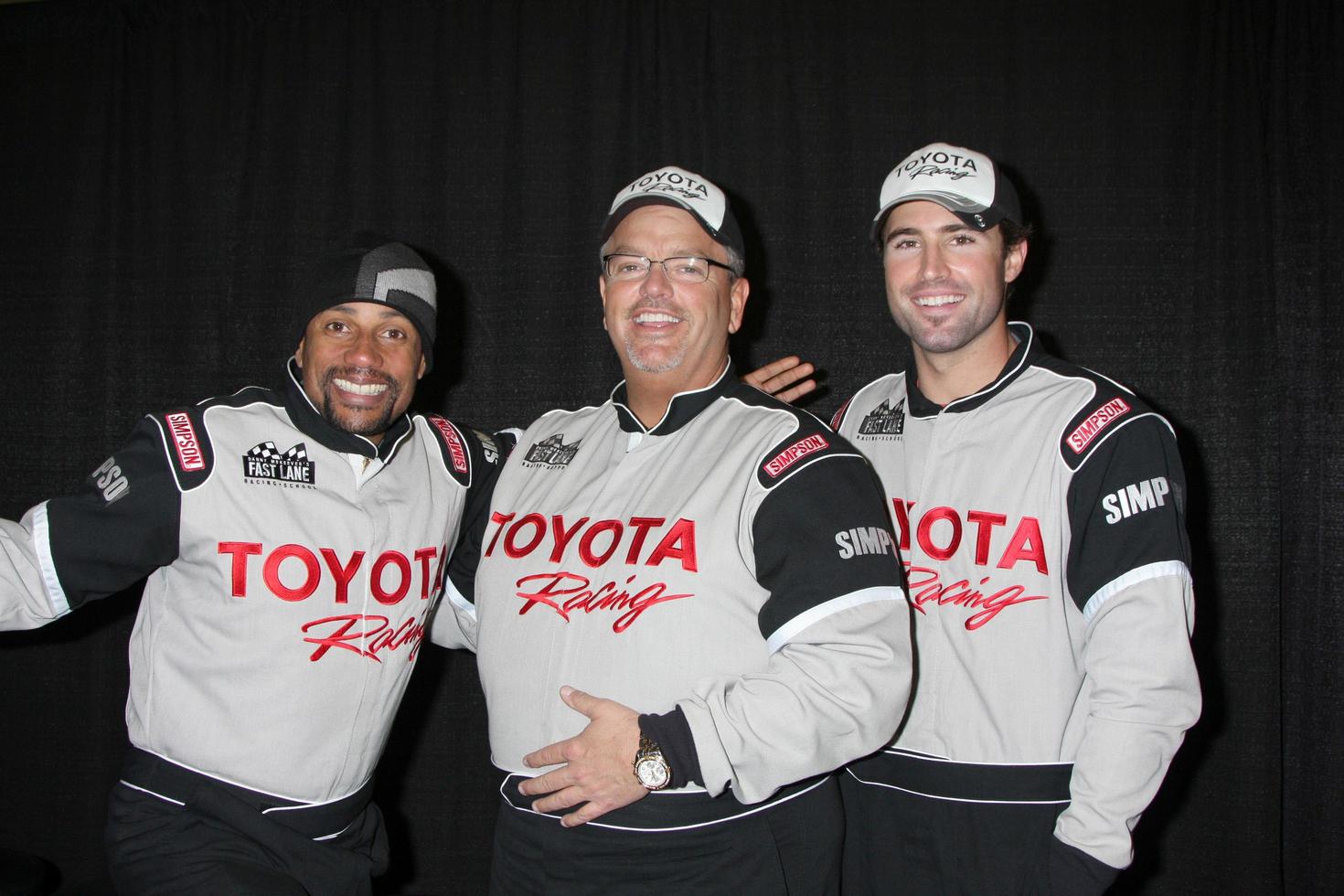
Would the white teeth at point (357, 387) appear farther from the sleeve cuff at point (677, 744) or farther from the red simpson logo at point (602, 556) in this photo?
the sleeve cuff at point (677, 744)

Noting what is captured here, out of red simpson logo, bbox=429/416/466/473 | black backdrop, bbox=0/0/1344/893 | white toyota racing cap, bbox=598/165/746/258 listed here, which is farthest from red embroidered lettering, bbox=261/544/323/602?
black backdrop, bbox=0/0/1344/893

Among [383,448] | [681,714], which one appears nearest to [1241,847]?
[681,714]

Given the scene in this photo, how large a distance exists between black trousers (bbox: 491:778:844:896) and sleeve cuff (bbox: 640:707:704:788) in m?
0.14

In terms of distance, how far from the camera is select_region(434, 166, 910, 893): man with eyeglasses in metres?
Answer: 1.28

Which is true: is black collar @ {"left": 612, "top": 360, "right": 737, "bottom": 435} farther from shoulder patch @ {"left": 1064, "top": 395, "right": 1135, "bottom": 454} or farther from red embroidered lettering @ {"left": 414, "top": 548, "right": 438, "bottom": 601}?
shoulder patch @ {"left": 1064, "top": 395, "right": 1135, "bottom": 454}

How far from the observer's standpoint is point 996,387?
A: 1.60 metres

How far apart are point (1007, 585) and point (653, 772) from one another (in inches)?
25.6

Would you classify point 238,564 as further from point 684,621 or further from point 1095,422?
point 1095,422

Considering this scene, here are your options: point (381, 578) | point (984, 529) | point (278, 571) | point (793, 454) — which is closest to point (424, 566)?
point (381, 578)

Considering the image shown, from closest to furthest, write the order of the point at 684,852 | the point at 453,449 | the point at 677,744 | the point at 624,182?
1. the point at 677,744
2. the point at 684,852
3. the point at 453,449
4. the point at 624,182

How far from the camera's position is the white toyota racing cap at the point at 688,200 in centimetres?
163

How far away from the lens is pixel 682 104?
2.44 meters

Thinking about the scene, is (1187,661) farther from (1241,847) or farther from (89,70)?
(89,70)

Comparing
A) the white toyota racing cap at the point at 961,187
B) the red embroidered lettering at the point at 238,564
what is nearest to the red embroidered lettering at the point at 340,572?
the red embroidered lettering at the point at 238,564
